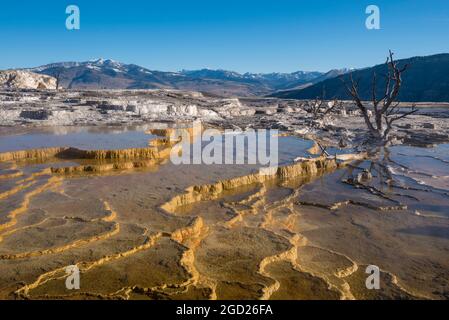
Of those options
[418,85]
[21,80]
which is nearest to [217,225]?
[21,80]

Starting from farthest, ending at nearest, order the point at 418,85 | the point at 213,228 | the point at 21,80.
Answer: the point at 418,85 → the point at 21,80 → the point at 213,228

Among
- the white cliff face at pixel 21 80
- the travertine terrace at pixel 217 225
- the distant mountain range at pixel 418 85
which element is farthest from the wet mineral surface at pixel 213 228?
the distant mountain range at pixel 418 85

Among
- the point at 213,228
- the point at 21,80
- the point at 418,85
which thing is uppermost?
the point at 418,85

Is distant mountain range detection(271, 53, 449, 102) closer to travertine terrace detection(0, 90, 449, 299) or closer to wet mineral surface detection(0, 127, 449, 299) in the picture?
travertine terrace detection(0, 90, 449, 299)

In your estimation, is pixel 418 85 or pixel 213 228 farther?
pixel 418 85

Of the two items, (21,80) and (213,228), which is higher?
(21,80)

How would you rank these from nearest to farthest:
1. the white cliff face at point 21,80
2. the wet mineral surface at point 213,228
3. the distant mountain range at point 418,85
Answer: the wet mineral surface at point 213,228
the white cliff face at point 21,80
the distant mountain range at point 418,85

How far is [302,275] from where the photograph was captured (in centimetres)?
408

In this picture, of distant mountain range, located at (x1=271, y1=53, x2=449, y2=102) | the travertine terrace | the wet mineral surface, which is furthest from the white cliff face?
distant mountain range, located at (x1=271, y1=53, x2=449, y2=102)

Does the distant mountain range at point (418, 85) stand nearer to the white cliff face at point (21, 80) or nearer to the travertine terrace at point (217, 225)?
the white cliff face at point (21, 80)

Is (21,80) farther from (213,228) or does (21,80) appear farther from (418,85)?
(418,85)
